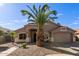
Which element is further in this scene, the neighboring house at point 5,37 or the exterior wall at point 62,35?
the exterior wall at point 62,35

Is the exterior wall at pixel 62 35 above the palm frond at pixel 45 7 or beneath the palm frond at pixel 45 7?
beneath

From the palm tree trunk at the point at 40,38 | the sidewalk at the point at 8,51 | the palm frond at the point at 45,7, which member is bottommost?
the sidewalk at the point at 8,51

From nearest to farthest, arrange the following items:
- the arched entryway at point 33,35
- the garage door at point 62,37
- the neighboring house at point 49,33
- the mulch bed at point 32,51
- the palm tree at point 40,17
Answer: the mulch bed at point 32,51 < the palm tree at point 40,17 < the neighboring house at point 49,33 < the arched entryway at point 33,35 < the garage door at point 62,37

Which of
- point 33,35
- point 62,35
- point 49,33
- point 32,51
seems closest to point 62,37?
point 62,35

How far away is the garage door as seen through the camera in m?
10.2

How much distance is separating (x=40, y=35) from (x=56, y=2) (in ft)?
5.65

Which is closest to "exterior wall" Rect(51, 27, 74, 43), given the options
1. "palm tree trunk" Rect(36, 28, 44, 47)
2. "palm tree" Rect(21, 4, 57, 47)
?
"palm tree trunk" Rect(36, 28, 44, 47)

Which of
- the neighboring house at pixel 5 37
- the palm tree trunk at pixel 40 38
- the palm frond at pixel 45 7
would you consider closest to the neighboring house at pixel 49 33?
the palm tree trunk at pixel 40 38

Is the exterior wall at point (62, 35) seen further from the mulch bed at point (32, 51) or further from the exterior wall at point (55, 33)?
the mulch bed at point (32, 51)

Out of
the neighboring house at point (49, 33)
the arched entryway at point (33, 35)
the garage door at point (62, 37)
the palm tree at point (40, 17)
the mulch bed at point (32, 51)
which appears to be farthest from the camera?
the garage door at point (62, 37)

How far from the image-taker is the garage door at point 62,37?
33.5 feet

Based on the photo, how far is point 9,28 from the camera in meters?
Answer: 9.68

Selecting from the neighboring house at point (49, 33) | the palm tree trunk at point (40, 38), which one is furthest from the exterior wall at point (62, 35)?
the palm tree trunk at point (40, 38)

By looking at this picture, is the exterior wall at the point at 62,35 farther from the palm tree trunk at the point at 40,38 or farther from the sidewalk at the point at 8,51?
the sidewalk at the point at 8,51
